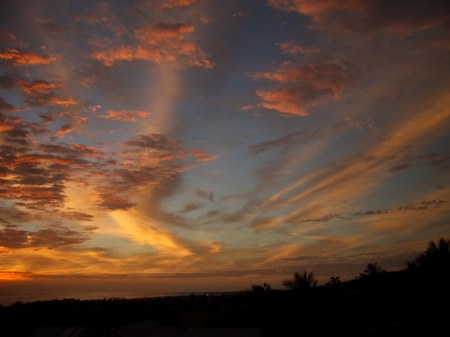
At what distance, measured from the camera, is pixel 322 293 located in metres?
26.0

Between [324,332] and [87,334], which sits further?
[87,334]

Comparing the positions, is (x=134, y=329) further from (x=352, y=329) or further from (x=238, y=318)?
(x=238, y=318)

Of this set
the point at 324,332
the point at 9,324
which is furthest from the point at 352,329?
the point at 9,324

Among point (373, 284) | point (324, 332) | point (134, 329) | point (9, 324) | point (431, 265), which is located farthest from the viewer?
point (9, 324)

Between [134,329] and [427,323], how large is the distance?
832 inches

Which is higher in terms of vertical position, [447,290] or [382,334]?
[447,290]

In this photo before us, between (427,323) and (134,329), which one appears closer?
(427,323)

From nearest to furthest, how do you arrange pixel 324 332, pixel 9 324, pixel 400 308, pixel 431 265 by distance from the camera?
pixel 324 332, pixel 431 265, pixel 400 308, pixel 9 324

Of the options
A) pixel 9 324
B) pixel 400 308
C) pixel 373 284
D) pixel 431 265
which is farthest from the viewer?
pixel 9 324

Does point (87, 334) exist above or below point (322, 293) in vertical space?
below

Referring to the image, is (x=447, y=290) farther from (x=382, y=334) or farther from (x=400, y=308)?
(x=400, y=308)

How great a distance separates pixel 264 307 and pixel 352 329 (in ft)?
54.0

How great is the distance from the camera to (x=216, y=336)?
2719 centimetres

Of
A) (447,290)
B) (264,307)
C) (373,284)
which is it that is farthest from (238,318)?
(447,290)
